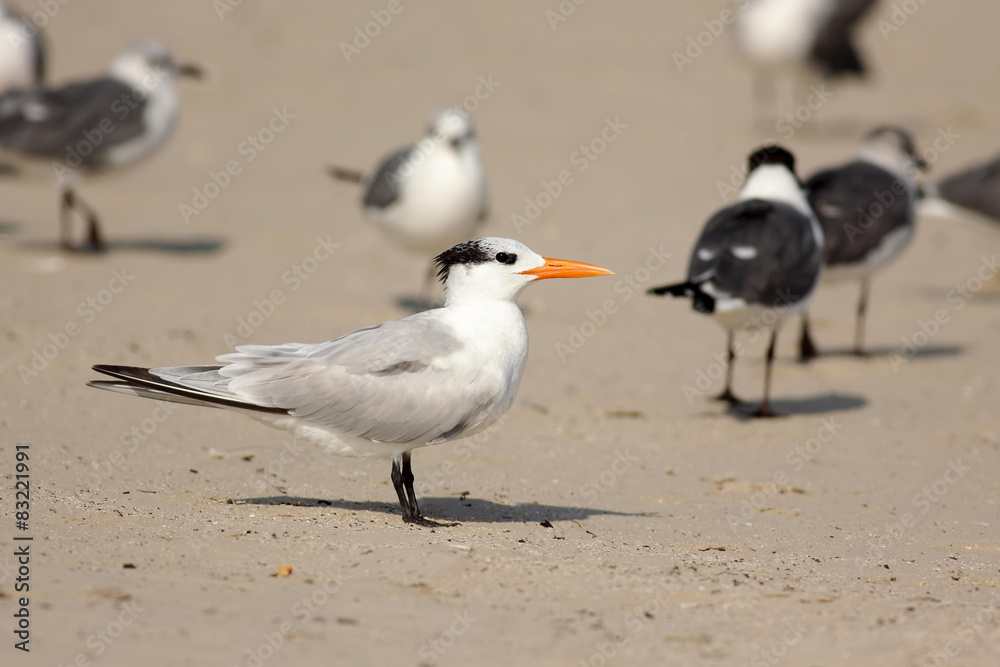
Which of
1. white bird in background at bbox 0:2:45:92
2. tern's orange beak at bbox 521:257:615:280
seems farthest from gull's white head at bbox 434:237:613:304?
white bird in background at bbox 0:2:45:92

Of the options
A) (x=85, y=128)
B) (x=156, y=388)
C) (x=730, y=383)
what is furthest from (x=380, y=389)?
(x=85, y=128)

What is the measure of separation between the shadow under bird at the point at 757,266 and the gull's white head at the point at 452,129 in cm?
272

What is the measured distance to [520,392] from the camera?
26.2 ft

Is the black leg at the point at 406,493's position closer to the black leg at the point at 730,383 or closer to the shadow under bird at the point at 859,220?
the black leg at the point at 730,383

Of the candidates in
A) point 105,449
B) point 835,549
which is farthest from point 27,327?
point 835,549

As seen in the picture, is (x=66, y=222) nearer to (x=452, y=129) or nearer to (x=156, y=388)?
(x=452, y=129)

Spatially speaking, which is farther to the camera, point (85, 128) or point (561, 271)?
point (85, 128)

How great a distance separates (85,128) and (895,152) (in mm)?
7640

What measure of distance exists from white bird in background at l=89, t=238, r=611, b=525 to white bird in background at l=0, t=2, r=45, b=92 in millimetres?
10212

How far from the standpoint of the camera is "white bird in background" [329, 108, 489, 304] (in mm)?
9789

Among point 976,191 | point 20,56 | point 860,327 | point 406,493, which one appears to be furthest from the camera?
point 20,56

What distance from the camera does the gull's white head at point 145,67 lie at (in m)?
11.8

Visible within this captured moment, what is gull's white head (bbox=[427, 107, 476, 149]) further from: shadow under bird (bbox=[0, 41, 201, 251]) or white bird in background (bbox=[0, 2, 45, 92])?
white bird in background (bbox=[0, 2, 45, 92])

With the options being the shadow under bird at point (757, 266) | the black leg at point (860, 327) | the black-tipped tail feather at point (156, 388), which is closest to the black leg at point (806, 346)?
the black leg at point (860, 327)
